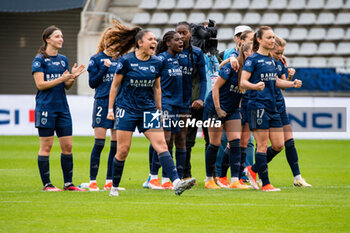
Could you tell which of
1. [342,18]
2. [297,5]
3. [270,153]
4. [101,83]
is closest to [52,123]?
[101,83]

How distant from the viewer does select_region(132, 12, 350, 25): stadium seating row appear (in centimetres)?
2642

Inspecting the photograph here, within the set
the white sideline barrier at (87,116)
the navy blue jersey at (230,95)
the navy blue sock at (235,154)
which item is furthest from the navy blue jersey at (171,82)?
the white sideline barrier at (87,116)

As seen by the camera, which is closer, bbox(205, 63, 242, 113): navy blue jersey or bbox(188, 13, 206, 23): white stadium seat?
bbox(205, 63, 242, 113): navy blue jersey

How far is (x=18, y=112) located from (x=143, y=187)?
460 inches

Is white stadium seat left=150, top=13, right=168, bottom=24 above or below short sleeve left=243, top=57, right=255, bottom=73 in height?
above

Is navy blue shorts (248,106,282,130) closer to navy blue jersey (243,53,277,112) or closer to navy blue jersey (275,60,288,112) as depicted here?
navy blue jersey (243,53,277,112)

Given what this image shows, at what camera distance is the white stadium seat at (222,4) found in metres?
27.0

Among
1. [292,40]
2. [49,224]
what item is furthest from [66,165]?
[292,40]

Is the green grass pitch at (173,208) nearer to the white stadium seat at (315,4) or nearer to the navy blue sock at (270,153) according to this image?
the navy blue sock at (270,153)

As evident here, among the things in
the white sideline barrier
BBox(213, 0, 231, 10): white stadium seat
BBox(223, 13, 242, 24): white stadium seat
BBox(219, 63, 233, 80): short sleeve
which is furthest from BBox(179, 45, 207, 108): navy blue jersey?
BBox(213, 0, 231, 10): white stadium seat

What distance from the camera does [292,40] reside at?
86.7 ft

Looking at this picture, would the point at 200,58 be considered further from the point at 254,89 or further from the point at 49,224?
the point at 49,224

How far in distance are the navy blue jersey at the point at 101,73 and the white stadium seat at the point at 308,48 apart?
18.0 meters

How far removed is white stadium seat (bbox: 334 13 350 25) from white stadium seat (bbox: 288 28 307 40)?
53.1 inches
